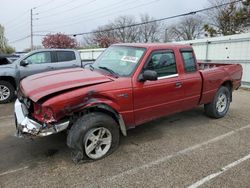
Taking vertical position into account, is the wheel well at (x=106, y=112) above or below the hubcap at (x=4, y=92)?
above

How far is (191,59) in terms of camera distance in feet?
16.4

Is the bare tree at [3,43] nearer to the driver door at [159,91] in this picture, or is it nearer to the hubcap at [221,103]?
the hubcap at [221,103]

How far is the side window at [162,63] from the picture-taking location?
4243 mm

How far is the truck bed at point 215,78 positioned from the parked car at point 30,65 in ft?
16.8

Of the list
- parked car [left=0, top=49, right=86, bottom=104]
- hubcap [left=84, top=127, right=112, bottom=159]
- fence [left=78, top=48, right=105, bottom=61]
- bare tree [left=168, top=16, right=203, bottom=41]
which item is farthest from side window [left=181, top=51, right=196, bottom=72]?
bare tree [left=168, top=16, right=203, bottom=41]

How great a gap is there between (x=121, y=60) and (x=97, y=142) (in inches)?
61.6

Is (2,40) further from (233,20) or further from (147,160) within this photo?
(147,160)

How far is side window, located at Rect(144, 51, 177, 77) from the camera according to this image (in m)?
4.24

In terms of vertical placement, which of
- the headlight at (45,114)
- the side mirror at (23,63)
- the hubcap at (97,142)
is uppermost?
the side mirror at (23,63)

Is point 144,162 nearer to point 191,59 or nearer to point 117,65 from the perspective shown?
point 117,65

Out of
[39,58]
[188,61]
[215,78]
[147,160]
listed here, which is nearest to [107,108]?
[147,160]

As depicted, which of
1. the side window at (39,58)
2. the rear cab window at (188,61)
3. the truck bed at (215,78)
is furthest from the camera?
the side window at (39,58)

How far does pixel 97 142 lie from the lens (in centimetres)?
367

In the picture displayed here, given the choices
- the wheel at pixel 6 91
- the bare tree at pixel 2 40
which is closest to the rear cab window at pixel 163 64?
the wheel at pixel 6 91
